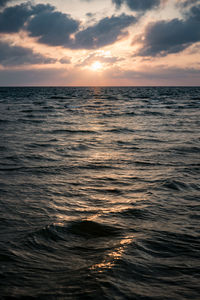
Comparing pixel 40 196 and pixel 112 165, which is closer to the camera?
pixel 40 196

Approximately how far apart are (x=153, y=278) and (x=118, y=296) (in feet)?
1.60

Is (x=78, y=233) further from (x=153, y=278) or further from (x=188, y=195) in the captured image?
(x=188, y=195)

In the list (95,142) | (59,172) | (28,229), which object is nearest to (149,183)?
(59,172)

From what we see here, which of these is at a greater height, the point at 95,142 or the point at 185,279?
the point at 95,142

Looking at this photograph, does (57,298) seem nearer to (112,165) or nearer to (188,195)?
(188,195)

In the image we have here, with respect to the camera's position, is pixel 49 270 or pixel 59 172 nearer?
pixel 49 270

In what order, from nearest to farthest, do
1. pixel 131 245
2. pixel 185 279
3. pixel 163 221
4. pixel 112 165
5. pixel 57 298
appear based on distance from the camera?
pixel 57 298 < pixel 185 279 < pixel 131 245 < pixel 163 221 < pixel 112 165

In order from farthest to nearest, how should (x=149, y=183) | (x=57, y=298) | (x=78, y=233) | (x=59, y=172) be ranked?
1. (x=59, y=172)
2. (x=149, y=183)
3. (x=78, y=233)
4. (x=57, y=298)

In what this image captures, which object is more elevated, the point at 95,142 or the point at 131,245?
the point at 95,142

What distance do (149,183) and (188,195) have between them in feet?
3.14

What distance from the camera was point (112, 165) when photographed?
741cm

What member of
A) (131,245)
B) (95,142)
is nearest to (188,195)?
(131,245)

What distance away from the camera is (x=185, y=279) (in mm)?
2781

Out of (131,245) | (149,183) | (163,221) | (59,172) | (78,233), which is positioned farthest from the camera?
(59,172)
